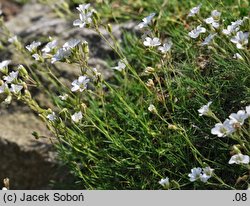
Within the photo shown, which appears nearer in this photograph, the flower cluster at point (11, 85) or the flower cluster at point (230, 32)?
the flower cluster at point (230, 32)

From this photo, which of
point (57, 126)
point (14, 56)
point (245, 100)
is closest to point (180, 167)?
point (245, 100)

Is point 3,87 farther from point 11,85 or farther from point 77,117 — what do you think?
point 77,117

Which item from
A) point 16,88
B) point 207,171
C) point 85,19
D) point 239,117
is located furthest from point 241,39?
point 16,88

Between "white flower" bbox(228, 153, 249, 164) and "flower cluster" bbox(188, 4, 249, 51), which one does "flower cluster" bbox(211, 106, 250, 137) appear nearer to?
"white flower" bbox(228, 153, 249, 164)

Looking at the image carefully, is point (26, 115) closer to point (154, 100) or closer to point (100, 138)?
point (100, 138)

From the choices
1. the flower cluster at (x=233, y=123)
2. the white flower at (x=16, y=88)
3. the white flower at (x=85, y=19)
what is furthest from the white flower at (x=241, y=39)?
the white flower at (x=16, y=88)

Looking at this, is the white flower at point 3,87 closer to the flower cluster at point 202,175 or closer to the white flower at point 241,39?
the flower cluster at point 202,175
